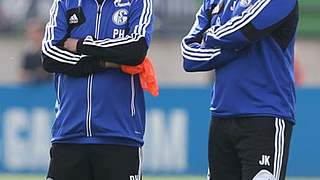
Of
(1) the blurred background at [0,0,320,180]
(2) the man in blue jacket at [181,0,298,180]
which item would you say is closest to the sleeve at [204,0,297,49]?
(2) the man in blue jacket at [181,0,298,180]

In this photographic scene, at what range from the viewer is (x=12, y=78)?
23.6 m

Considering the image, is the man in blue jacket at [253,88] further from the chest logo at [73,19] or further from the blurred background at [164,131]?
the blurred background at [164,131]

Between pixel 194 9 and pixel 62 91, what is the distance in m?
15.5

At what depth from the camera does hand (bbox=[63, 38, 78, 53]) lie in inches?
305

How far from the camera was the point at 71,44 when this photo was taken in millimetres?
7773

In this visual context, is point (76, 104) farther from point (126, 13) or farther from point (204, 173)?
point (204, 173)

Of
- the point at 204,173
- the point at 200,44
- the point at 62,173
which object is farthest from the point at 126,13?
the point at 204,173

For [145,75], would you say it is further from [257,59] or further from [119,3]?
[257,59]

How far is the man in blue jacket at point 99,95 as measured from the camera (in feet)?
25.1

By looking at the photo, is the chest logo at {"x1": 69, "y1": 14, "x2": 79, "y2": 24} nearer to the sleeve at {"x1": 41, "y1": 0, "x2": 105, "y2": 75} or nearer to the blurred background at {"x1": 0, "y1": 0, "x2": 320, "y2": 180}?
the sleeve at {"x1": 41, "y1": 0, "x2": 105, "y2": 75}

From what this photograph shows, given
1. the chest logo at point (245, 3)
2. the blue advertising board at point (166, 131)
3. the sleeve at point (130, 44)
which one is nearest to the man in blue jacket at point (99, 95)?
the sleeve at point (130, 44)

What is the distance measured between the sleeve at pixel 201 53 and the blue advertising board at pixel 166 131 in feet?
24.8

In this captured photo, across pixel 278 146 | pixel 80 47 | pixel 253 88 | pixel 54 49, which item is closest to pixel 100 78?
pixel 80 47

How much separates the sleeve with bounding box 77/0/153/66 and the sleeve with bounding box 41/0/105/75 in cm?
7
